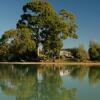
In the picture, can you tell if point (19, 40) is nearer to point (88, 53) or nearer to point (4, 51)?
point (4, 51)

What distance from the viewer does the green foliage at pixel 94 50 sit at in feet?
187

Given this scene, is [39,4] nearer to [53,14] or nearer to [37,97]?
[53,14]

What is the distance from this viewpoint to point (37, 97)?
503 inches

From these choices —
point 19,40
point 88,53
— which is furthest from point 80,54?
point 19,40

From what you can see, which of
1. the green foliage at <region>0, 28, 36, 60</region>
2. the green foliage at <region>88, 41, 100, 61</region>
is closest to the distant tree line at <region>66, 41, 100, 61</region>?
the green foliage at <region>88, 41, 100, 61</region>

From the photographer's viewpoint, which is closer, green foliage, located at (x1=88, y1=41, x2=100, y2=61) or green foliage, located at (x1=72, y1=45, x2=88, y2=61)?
green foliage, located at (x1=72, y1=45, x2=88, y2=61)

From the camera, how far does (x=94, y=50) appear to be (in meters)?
58.1

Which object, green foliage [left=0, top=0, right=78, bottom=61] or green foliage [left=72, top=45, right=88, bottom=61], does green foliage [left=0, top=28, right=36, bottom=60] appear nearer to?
green foliage [left=0, top=0, right=78, bottom=61]

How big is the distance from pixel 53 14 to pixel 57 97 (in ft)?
126

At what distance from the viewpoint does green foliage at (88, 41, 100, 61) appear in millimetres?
57112

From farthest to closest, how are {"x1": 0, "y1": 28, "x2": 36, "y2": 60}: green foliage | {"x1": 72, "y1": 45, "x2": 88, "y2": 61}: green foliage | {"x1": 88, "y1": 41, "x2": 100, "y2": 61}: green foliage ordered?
{"x1": 88, "y1": 41, "x2": 100, "y2": 61}: green foliage < {"x1": 72, "y1": 45, "x2": 88, "y2": 61}: green foliage < {"x1": 0, "y1": 28, "x2": 36, "y2": 60}: green foliage

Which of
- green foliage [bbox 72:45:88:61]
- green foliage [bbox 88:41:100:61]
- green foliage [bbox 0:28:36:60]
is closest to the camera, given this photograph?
green foliage [bbox 0:28:36:60]

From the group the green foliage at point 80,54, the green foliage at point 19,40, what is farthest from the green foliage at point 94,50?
the green foliage at point 19,40

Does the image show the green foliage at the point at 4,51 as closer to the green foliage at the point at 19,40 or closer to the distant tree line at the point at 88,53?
the green foliage at the point at 19,40
